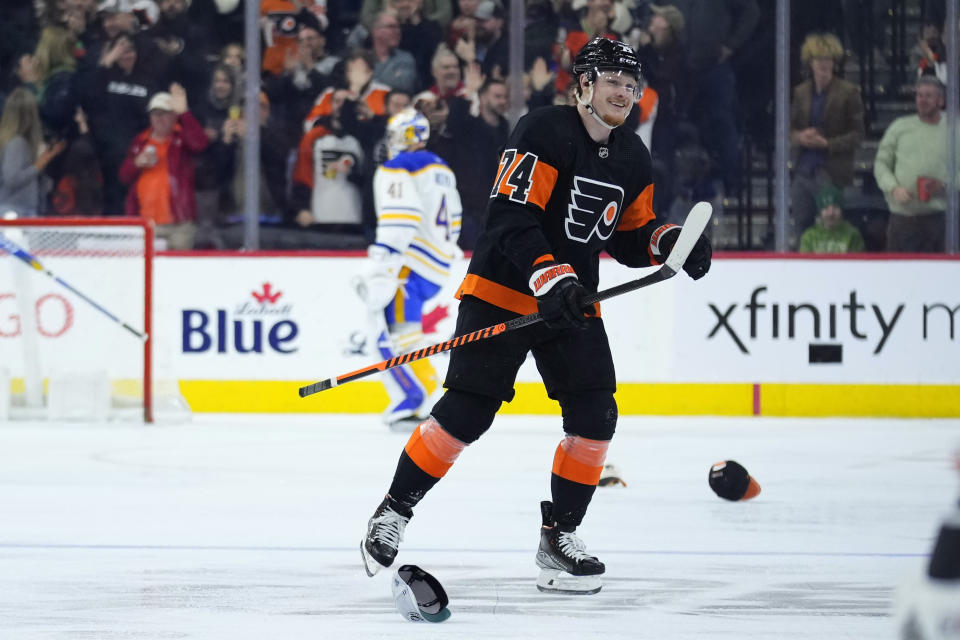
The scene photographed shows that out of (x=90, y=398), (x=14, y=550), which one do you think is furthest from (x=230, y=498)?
(x=90, y=398)

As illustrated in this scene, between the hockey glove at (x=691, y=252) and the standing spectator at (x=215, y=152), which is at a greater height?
the standing spectator at (x=215, y=152)

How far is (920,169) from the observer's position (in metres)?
7.31

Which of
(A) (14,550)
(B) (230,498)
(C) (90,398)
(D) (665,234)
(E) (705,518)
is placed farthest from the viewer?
(C) (90,398)

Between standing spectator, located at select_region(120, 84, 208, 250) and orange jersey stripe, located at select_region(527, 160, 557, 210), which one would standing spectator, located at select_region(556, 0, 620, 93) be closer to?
standing spectator, located at select_region(120, 84, 208, 250)

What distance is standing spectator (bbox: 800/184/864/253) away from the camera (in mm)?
7234

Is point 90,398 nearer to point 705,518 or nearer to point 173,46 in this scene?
point 173,46

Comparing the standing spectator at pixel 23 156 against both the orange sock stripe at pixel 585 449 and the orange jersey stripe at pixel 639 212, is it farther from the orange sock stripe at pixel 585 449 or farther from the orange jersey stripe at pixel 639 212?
the orange sock stripe at pixel 585 449

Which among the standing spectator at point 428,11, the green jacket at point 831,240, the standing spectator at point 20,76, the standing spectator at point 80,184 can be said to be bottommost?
the green jacket at point 831,240

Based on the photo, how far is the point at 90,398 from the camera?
6723mm

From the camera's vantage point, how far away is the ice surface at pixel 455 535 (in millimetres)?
2758

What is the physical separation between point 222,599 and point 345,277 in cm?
438

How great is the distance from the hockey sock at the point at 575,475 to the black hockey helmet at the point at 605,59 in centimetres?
75

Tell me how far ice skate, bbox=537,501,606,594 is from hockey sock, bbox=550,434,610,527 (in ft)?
0.10

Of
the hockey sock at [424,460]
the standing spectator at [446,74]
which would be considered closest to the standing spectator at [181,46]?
the standing spectator at [446,74]
